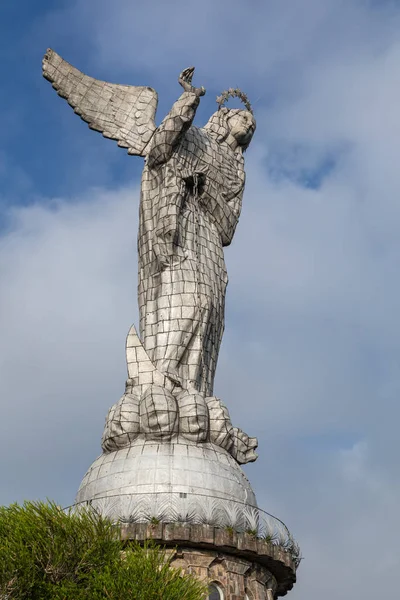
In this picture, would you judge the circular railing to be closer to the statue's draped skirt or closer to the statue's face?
the statue's draped skirt

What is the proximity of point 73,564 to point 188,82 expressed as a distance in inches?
447

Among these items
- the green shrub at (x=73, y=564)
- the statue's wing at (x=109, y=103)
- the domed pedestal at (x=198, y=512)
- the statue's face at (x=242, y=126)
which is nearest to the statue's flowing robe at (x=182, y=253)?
the statue's wing at (x=109, y=103)

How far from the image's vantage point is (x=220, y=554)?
1945 centimetres

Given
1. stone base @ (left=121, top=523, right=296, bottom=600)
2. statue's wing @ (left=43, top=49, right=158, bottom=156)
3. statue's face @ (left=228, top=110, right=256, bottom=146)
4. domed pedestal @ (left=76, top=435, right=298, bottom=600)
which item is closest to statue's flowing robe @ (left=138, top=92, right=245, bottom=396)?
statue's wing @ (left=43, top=49, right=158, bottom=156)

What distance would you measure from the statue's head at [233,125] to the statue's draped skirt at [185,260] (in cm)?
117

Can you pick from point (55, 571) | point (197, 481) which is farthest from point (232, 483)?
point (55, 571)

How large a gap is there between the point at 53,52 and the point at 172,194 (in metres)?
5.38

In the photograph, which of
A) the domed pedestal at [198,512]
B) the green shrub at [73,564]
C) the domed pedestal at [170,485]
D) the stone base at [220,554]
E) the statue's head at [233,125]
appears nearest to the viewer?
the green shrub at [73,564]

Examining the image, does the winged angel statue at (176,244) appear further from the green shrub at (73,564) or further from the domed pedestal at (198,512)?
the green shrub at (73,564)

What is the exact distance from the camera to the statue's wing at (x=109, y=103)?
A: 24.5 meters

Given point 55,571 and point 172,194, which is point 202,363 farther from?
point 55,571

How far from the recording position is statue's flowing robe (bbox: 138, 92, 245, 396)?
22328mm

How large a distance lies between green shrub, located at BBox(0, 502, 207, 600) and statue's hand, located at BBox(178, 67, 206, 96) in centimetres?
1023

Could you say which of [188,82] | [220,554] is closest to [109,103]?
[188,82]
